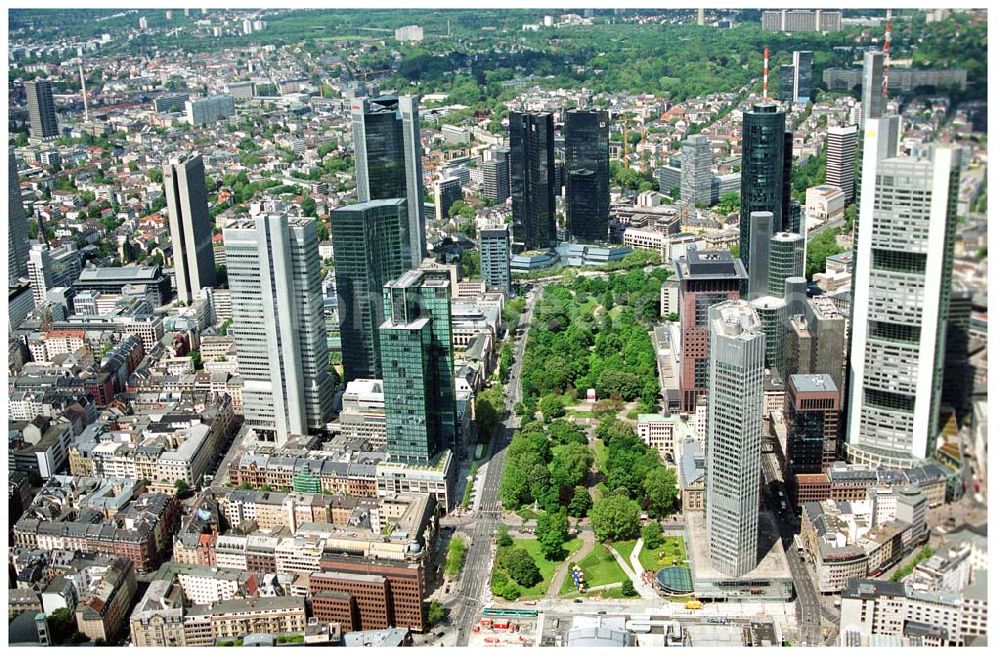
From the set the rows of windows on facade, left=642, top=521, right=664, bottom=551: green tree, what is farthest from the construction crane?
left=642, top=521, right=664, bottom=551: green tree

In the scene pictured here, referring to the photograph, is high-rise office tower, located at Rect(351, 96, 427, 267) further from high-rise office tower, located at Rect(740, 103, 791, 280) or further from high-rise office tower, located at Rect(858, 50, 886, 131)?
high-rise office tower, located at Rect(858, 50, 886, 131)

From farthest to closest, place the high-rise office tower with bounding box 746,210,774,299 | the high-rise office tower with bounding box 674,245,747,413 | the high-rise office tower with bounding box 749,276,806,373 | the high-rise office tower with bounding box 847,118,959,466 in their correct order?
the high-rise office tower with bounding box 746,210,774,299 → the high-rise office tower with bounding box 674,245,747,413 → the high-rise office tower with bounding box 749,276,806,373 → the high-rise office tower with bounding box 847,118,959,466

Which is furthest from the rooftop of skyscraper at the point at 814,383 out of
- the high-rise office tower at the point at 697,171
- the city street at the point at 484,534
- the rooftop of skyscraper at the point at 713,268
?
the high-rise office tower at the point at 697,171

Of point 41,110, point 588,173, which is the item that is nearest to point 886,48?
point 588,173

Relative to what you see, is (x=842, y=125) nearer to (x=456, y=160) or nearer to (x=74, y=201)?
(x=456, y=160)

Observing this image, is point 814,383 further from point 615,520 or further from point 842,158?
point 842,158
